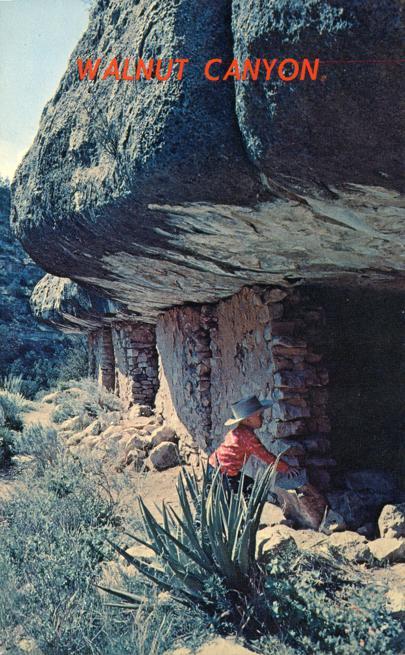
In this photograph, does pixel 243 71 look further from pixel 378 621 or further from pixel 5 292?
pixel 5 292

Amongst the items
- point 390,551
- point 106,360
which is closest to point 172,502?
point 390,551

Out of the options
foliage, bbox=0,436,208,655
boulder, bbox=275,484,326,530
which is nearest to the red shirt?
boulder, bbox=275,484,326,530

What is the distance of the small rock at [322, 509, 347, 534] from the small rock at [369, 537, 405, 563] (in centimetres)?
39

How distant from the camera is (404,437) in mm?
4477

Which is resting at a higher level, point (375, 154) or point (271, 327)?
point (375, 154)

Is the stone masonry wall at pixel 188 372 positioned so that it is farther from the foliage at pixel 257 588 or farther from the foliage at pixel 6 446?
the foliage at pixel 257 588

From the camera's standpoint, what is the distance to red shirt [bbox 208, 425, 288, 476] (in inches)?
130

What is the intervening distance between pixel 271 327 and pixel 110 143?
6.04ft

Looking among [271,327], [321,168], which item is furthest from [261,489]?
[271,327]

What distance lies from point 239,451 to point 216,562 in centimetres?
72

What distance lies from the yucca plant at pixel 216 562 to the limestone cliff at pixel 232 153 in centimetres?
124

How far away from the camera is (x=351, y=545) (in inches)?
128

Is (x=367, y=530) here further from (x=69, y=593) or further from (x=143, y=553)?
(x=69, y=593)

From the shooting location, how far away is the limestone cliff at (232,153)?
72.8 inches
